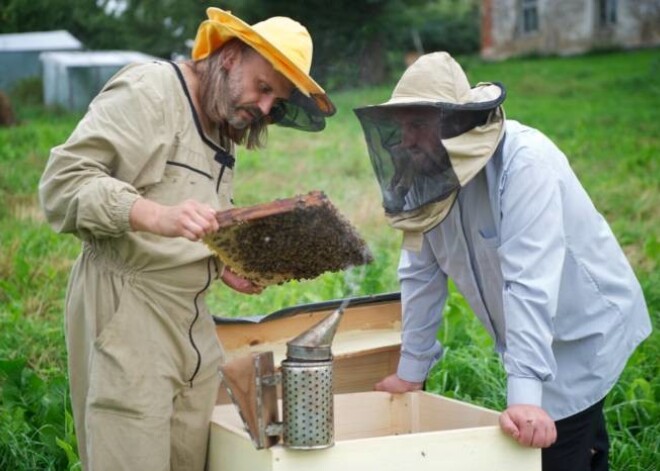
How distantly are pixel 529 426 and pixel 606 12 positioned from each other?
21.3 meters

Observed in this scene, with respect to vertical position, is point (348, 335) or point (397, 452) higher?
point (397, 452)

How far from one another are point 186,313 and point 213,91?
0.58m

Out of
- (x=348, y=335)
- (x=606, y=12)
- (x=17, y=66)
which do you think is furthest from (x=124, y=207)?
(x=606, y=12)

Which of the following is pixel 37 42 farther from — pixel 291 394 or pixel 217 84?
pixel 291 394

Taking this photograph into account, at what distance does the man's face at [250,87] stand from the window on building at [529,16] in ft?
73.4

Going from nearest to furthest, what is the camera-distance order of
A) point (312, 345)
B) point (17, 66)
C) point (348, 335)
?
point (312, 345) < point (348, 335) < point (17, 66)

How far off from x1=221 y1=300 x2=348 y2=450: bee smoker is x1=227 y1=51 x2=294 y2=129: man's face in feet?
1.97

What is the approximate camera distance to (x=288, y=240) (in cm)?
294

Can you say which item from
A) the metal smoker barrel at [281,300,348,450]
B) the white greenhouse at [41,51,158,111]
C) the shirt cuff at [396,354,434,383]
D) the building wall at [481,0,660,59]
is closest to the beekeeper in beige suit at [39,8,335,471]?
the metal smoker barrel at [281,300,348,450]

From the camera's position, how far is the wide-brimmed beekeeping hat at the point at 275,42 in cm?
291

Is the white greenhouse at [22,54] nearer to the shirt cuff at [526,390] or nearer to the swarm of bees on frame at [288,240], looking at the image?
the swarm of bees on frame at [288,240]

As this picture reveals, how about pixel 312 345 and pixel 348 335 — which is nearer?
pixel 312 345

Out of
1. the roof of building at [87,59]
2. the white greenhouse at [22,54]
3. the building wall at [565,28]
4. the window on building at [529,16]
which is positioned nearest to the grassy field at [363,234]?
the roof of building at [87,59]

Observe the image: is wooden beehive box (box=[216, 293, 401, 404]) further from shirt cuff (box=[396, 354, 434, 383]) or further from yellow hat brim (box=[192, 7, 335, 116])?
yellow hat brim (box=[192, 7, 335, 116])
